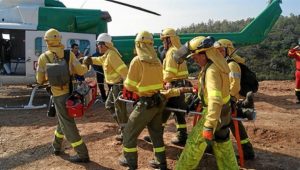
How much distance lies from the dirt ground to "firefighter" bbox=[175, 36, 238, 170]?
1168 millimetres

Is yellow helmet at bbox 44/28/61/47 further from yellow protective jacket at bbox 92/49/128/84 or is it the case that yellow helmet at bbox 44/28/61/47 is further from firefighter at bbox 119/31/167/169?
firefighter at bbox 119/31/167/169

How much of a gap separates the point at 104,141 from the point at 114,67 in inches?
54.0

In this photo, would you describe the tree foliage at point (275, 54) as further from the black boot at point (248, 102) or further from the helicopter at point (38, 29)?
the black boot at point (248, 102)

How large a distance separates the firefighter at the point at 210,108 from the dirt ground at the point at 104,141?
3.83 feet

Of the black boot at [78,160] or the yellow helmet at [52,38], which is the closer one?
the yellow helmet at [52,38]

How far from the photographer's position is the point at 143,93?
5.64m

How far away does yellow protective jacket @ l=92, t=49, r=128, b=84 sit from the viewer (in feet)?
23.2

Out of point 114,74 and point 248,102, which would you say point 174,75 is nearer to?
point 114,74

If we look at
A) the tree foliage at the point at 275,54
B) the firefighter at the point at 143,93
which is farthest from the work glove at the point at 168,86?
the tree foliage at the point at 275,54

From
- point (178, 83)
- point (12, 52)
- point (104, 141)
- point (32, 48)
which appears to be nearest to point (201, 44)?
point (178, 83)

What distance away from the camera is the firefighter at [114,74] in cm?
703

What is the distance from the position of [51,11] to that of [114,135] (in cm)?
530

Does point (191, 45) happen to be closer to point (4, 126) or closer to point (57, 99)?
point (57, 99)

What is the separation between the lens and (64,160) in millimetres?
6562
